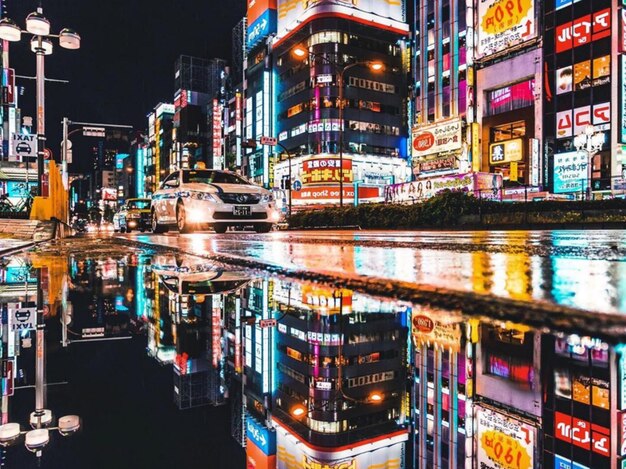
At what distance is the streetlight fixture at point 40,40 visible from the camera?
12.3 m

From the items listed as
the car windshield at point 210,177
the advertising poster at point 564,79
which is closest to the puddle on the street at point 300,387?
the car windshield at point 210,177

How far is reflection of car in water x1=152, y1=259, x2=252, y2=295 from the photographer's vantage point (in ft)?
8.88

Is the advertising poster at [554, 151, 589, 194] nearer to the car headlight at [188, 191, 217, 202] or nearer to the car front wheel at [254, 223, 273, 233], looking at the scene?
the car front wheel at [254, 223, 273, 233]

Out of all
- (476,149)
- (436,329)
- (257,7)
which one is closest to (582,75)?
(476,149)

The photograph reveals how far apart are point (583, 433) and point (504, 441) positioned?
0.61 m

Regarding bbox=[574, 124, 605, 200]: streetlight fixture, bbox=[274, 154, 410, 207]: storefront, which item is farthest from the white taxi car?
bbox=[274, 154, 410, 207]: storefront

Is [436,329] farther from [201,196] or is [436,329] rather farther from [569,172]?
[569,172]

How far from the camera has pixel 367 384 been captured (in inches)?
63.0

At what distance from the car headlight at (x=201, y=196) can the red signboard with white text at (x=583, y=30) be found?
92.7 feet

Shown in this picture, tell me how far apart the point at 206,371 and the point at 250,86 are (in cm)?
7450

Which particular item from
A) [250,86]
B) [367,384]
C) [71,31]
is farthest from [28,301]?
[250,86]

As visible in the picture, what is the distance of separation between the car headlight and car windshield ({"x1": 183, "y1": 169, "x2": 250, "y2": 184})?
46 cm

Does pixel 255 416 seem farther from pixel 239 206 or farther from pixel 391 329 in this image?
pixel 239 206

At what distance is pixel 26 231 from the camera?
38.0 ft
